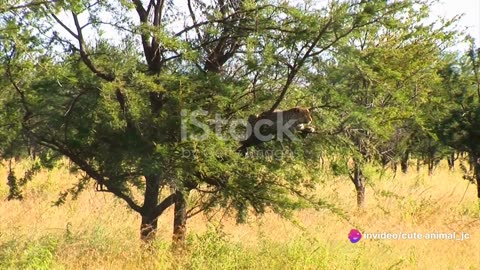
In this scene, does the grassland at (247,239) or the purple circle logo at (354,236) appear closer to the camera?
the grassland at (247,239)

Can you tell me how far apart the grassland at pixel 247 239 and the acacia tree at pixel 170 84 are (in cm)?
67

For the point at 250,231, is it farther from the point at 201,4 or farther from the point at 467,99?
the point at 467,99

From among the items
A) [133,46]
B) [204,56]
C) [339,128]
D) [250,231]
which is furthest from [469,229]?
[133,46]

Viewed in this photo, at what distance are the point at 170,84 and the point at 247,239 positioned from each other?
3.27 metres

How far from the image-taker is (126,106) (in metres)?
4.82

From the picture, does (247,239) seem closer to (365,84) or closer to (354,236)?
(354,236)

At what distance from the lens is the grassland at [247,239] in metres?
5.55

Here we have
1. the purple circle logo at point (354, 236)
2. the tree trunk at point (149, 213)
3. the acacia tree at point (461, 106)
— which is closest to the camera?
the tree trunk at point (149, 213)

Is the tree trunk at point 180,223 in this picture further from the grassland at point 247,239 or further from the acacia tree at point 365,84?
the acacia tree at point 365,84

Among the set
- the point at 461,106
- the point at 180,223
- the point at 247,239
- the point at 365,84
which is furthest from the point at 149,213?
the point at 461,106

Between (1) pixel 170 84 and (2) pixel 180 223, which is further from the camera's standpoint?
(2) pixel 180 223

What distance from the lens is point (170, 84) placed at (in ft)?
16.4

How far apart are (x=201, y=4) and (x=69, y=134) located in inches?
81.5

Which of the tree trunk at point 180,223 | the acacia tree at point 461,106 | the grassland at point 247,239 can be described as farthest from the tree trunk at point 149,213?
the acacia tree at point 461,106
